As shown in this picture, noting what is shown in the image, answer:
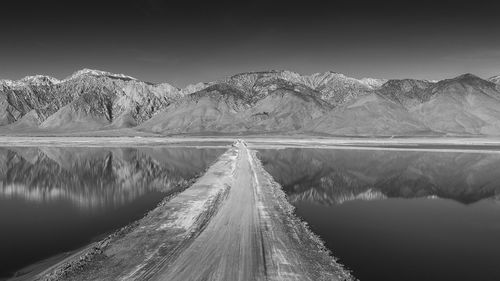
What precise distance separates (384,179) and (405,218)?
2066 centimetres

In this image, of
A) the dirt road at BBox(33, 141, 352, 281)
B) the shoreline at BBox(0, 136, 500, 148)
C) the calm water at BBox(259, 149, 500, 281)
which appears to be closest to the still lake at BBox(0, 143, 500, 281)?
the calm water at BBox(259, 149, 500, 281)

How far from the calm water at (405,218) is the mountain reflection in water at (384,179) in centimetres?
9

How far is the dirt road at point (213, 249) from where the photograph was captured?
16234 mm

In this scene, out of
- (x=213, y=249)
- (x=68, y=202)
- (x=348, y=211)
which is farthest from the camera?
(x=68, y=202)

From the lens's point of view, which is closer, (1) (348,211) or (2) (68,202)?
(1) (348,211)

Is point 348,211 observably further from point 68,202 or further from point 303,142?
point 303,142

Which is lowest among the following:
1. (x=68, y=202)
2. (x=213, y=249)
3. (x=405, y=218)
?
(x=405, y=218)

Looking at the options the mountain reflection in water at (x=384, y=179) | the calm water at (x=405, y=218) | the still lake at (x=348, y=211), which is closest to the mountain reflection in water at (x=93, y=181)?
the still lake at (x=348, y=211)

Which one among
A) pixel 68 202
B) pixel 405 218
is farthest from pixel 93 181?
pixel 405 218

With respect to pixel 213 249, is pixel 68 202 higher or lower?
lower

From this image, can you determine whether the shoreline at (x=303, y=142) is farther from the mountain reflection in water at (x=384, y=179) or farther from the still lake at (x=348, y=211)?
the still lake at (x=348, y=211)

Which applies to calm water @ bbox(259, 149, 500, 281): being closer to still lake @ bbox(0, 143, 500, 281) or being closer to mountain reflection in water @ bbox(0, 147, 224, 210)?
still lake @ bbox(0, 143, 500, 281)

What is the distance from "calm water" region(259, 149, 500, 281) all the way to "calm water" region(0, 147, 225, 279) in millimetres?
12326

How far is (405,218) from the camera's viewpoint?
2772 cm
